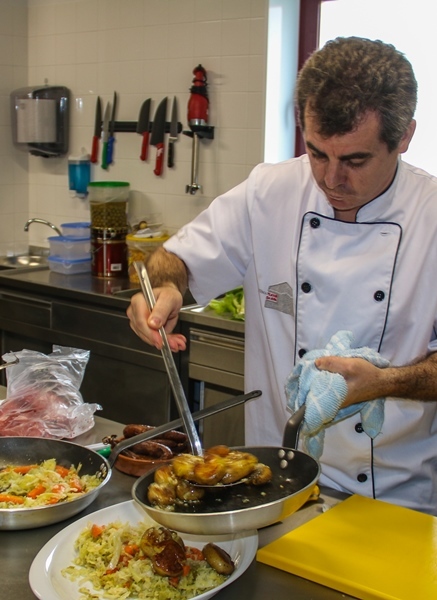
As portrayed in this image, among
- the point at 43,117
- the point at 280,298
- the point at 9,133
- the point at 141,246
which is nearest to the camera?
the point at 280,298

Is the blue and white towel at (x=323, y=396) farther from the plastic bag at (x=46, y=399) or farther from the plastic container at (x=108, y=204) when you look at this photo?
the plastic container at (x=108, y=204)

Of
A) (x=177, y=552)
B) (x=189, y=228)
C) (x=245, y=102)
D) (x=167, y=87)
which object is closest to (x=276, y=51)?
(x=245, y=102)

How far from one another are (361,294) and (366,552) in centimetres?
67

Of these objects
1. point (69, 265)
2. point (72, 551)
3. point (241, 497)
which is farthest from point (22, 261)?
point (241, 497)

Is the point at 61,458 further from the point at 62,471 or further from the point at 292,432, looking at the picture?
the point at 292,432

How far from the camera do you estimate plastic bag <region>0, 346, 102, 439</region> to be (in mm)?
1860

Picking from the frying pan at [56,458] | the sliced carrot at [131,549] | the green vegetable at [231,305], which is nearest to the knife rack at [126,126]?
the green vegetable at [231,305]

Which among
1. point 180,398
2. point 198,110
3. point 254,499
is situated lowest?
point 254,499

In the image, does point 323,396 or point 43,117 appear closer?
point 323,396

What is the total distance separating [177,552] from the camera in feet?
4.28

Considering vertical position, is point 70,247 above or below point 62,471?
above

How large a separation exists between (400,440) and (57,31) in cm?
340

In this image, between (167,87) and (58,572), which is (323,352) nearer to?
(58,572)

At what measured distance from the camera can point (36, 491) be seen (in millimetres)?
1552
